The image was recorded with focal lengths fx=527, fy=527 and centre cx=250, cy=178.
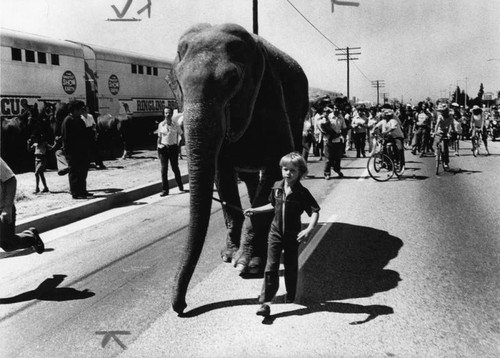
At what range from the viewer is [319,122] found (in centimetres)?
1462

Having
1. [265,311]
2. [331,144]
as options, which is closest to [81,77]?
[331,144]

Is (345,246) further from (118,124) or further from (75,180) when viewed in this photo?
(118,124)

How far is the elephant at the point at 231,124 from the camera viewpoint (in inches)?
180

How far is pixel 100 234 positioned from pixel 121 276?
243cm

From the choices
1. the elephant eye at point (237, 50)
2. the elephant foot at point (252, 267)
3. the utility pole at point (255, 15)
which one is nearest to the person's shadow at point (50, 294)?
the elephant foot at point (252, 267)

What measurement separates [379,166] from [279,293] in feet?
31.1

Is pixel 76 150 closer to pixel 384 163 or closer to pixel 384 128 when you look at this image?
pixel 384 163

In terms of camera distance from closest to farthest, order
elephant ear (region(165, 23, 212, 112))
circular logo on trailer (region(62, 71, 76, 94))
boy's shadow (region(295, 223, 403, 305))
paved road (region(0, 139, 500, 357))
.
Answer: paved road (region(0, 139, 500, 357))
elephant ear (region(165, 23, 212, 112))
boy's shadow (region(295, 223, 403, 305))
circular logo on trailer (region(62, 71, 76, 94))

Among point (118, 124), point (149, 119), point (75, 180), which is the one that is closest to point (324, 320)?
point (75, 180)

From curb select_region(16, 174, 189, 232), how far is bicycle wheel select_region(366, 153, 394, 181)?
5523 millimetres

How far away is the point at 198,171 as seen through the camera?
4.57 meters

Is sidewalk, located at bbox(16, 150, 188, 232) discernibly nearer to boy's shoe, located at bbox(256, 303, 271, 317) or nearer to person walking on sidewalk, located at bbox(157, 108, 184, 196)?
person walking on sidewalk, located at bbox(157, 108, 184, 196)

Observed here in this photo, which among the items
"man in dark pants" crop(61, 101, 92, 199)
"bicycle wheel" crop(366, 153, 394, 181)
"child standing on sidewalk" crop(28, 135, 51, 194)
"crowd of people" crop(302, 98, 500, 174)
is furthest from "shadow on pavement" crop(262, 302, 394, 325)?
"bicycle wheel" crop(366, 153, 394, 181)

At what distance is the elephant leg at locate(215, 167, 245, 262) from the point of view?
21.0ft
